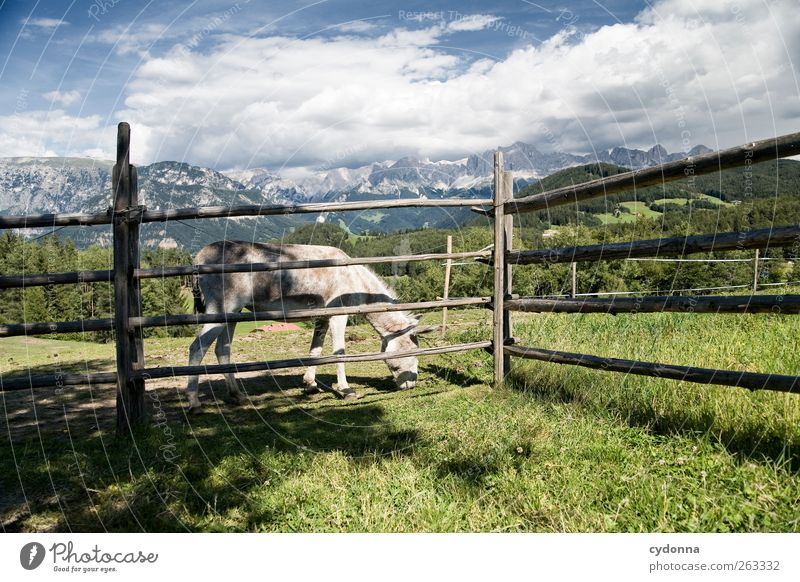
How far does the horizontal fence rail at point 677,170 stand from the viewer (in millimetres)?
3064

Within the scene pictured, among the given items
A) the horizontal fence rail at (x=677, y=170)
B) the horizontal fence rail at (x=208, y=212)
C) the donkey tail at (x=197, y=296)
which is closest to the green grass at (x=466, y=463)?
the donkey tail at (x=197, y=296)

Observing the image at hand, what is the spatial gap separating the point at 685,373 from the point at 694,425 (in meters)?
0.37

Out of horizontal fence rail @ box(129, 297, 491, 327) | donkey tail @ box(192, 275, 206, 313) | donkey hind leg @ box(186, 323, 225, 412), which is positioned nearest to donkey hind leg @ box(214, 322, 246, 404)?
donkey hind leg @ box(186, 323, 225, 412)

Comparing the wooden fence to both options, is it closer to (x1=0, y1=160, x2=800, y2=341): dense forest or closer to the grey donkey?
the grey donkey

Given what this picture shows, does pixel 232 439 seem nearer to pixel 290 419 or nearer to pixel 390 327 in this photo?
pixel 290 419

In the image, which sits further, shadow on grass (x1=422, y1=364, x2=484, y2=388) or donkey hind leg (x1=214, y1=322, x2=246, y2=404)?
shadow on grass (x1=422, y1=364, x2=484, y2=388)

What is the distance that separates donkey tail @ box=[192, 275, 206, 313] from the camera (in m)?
6.07

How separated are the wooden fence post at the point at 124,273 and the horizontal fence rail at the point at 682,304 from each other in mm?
4074

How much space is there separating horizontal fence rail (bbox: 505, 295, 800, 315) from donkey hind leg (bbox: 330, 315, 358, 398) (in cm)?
246

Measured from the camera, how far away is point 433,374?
7.32 meters

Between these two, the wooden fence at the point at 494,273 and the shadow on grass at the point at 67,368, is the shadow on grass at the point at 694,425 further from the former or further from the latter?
the shadow on grass at the point at 67,368
